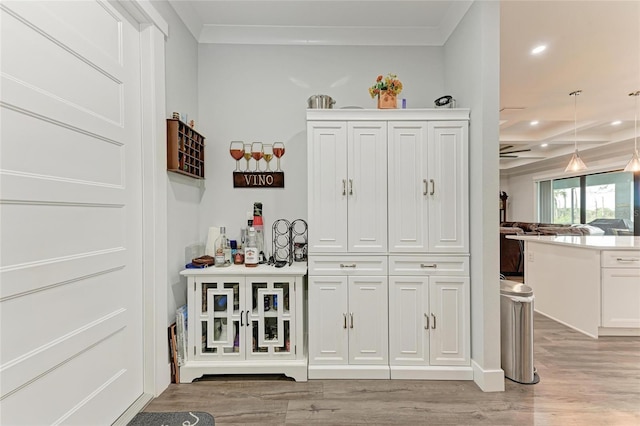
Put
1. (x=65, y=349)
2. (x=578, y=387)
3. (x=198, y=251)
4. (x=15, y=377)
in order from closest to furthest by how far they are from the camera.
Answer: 1. (x=15, y=377)
2. (x=65, y=349)
3. (x=578, y=387)
4. (x=198, y=251)

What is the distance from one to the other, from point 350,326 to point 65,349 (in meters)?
1.67

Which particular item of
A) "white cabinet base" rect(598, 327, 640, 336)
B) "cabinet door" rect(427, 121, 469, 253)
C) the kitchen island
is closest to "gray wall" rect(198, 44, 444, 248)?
"cabinet door" rect(427, 121, 469, 253)

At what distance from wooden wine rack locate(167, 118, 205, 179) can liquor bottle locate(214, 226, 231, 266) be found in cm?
54

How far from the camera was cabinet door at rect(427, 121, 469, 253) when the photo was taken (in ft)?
7.48

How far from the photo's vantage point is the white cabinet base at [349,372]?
A: 2268mm

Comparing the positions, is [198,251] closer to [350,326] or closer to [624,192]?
[350,326]

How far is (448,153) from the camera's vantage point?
7.50ft

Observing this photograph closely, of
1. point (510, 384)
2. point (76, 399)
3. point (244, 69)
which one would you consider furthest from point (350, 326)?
point (244, 69)

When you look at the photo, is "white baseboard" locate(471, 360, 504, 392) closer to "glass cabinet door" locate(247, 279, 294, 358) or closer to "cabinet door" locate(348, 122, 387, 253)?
"cabinet door" locate(348, 122, 387, 253)

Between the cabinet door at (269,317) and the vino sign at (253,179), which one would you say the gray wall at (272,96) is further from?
the cabinet door at (269,317)

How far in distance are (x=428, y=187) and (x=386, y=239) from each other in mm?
497

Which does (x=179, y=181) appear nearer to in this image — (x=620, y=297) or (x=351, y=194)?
(x=351, y=194)

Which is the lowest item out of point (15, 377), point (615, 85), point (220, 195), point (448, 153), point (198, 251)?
point (15, 377)

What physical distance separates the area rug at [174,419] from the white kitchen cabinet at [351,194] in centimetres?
121
